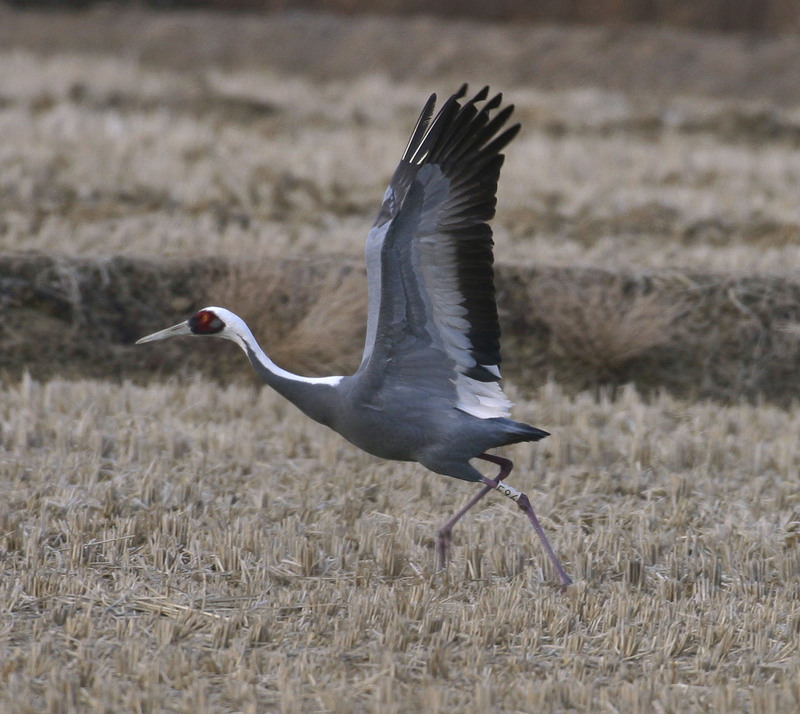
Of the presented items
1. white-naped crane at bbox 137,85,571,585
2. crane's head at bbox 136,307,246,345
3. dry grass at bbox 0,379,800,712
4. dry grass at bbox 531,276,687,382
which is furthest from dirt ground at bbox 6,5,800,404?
white-naped crane at bbox 137,85,571,585

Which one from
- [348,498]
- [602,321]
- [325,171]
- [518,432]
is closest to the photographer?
[518,432]

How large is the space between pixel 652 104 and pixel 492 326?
14895 millimetres

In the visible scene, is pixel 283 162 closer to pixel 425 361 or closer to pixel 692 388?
pixel 692 388

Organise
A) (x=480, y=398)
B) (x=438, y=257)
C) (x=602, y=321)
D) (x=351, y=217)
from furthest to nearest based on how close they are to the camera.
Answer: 1. (x=351, y=217)
2. (x=602, y=321)
3. (x=480, y=398)
4. (x=438, y=257)

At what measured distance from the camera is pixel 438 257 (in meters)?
5.58

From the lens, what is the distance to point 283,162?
13.9 meters

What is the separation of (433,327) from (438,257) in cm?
36

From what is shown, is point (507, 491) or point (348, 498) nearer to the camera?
point (507, 491)

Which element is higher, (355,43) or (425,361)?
(355,43)

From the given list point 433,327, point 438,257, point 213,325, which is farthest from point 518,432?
point 213,325

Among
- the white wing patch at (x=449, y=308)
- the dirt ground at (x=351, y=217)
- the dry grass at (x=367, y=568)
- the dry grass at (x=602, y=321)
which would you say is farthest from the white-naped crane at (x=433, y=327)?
the dry grass at (x=602, y=321)

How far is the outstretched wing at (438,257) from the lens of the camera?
5.44 m

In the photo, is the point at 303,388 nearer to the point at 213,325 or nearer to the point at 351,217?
→ the point at 213,325

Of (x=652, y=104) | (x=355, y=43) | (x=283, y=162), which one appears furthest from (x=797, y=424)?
(x=355, y=43)
